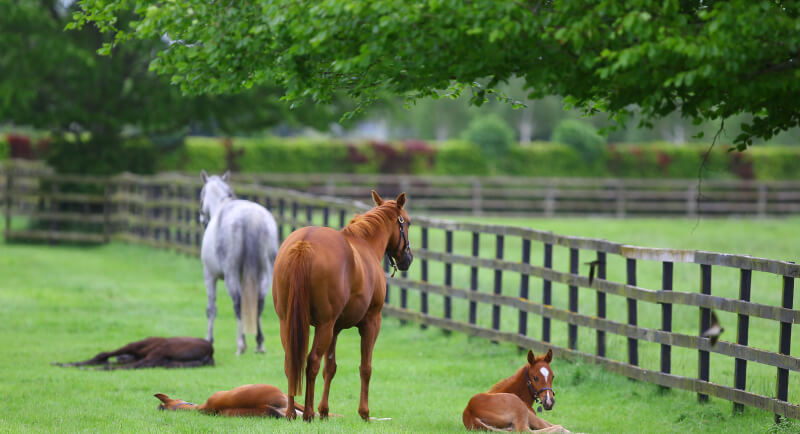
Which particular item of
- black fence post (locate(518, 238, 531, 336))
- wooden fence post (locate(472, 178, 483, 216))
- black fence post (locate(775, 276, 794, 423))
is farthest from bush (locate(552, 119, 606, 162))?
black fence post (locate(775, 276, 794, 423))

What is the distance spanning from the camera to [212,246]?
1056cm

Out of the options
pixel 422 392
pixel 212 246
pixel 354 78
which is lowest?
pixel 422 392

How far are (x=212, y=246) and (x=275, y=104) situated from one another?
1201cm

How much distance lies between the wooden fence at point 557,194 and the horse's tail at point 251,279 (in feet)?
63.9

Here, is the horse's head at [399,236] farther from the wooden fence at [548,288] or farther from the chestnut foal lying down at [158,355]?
the chestnut foal lying down at [158,355]

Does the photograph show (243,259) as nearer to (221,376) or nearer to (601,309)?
(221,376)

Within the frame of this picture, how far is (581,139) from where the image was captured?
1348 inches

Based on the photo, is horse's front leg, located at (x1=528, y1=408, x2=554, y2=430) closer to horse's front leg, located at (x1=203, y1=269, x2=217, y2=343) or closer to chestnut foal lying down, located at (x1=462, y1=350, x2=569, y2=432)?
chestnut foal lying down, located at (x1=462, y1=350, x2=569, y2=432)

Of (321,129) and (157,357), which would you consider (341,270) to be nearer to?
(157,357)

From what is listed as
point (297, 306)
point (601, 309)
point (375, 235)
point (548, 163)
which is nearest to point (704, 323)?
point (601, 309)

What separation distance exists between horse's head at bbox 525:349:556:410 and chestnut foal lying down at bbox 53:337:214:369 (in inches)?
150

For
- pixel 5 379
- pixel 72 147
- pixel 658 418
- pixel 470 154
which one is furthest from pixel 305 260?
pixel 470 154

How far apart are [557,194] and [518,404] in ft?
84.3

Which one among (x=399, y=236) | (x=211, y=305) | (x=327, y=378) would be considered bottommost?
(x=211, y=305)
